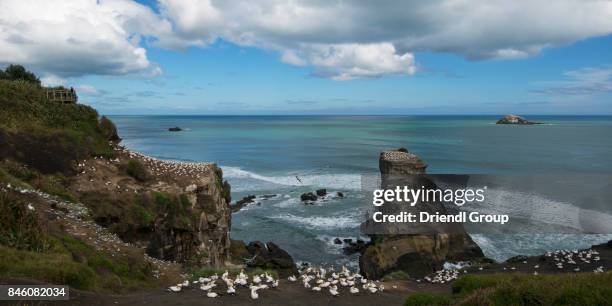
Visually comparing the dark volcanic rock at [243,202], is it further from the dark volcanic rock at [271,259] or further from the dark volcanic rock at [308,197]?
the dark volcanic rock at [271,259]

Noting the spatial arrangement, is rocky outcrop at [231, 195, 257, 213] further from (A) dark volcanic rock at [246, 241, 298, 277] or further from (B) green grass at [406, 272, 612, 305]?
(B) green grass at [406, 272, 612, 305]

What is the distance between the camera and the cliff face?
23297 mm

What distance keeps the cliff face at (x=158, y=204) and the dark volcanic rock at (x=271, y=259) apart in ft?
17.8

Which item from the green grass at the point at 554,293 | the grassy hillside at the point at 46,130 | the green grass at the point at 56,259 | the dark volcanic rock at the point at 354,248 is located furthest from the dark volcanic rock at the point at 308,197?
the green grass at the point at 554,293

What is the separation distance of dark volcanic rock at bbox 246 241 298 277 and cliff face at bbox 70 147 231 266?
5434mm

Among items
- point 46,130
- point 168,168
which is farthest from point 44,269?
point 46,130

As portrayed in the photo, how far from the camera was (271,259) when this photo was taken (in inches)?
1432

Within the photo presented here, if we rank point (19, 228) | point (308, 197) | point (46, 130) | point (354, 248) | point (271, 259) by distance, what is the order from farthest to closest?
point (308, 197) < point (354, 248) < point (271, 259) < point (46, 130) < point (19, 228)

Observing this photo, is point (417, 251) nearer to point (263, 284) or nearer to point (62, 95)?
point (263, 284)

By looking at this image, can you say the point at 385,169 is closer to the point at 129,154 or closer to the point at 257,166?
the point at 129,154

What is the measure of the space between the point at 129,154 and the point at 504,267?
97.9ft

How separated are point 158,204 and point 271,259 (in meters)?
14.4

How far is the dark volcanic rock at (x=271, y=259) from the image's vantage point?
35.5 m

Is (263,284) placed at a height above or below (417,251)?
above
